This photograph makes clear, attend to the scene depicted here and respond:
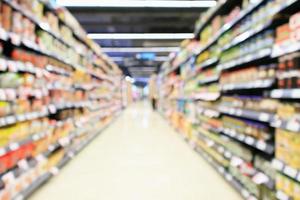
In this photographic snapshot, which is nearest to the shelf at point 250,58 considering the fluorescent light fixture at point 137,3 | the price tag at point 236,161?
the price tag at point 236,161

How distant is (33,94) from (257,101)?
2183mm

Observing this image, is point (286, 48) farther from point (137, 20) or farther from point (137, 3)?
point (137, 20)

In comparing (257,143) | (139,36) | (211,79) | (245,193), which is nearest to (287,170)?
(257,143)

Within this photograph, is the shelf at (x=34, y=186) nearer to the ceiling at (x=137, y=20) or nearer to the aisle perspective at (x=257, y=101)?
the aisle perspective at (x=257, y=101)

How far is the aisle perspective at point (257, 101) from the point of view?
7.20 ft

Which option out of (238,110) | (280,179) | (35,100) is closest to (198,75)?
(238,110)

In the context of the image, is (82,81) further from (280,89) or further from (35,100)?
(280,89)

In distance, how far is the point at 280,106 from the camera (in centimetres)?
235

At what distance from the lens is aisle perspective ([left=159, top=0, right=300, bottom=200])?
2195mm

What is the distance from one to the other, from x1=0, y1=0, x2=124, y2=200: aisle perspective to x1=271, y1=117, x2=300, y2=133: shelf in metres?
2.10

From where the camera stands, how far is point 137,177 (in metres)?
3.79

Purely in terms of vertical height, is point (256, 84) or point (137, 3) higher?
point (137, 3)

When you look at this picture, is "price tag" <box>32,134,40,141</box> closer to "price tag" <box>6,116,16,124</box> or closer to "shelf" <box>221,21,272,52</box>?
"price tag" <box>6,116,16,124</box>

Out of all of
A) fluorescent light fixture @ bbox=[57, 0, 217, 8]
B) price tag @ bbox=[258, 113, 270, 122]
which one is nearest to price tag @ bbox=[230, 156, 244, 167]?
price tag @ bbox=[258, 113, 270, 122]
